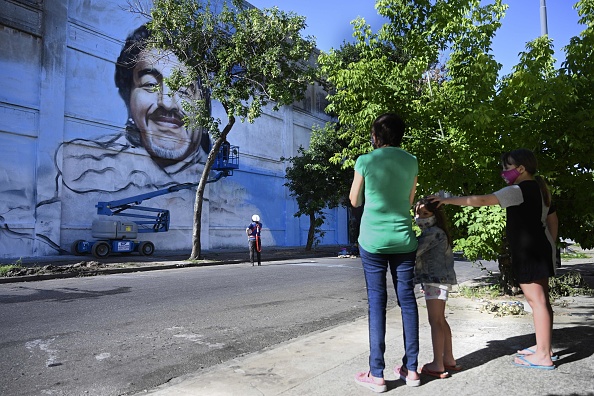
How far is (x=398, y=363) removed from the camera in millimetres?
3797

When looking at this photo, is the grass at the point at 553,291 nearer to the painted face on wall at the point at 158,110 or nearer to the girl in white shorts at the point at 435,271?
the girl in white shorts at the point at 435,271

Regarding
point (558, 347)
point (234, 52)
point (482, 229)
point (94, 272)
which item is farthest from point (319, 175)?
point (558, 347)

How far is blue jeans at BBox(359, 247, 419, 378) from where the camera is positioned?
3.15 meters

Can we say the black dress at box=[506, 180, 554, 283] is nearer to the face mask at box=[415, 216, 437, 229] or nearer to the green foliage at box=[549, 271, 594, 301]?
the face mask at box=[415, 216, 437, 229]

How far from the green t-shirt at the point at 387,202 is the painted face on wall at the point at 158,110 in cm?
2007

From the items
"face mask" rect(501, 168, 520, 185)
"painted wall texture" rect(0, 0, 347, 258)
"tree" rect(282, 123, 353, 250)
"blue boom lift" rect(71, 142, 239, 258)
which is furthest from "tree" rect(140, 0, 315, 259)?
"face mask" rect(501, 168, 520, 185)

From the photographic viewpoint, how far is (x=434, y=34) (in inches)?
269

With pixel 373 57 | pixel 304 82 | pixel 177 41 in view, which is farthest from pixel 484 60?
pixel 177 41

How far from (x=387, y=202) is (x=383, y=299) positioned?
0.63 meters

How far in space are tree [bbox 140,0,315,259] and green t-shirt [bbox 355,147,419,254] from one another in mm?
15159

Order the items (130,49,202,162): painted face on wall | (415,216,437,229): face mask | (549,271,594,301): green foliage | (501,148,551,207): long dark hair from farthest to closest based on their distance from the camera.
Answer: (130,49,202,162): painted face on wall
(549,271,594,301): green foliage
(501,148,551,207): long dark hair
(415,216,437,229): face mask

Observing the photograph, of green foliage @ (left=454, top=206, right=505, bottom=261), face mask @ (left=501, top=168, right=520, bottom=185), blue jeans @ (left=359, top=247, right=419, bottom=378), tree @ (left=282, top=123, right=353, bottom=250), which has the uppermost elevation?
tree @ (left=282, top=123, right=353, bottom=250)

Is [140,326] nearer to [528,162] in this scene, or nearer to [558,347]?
[558,347]

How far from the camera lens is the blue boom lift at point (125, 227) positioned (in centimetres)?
1898
